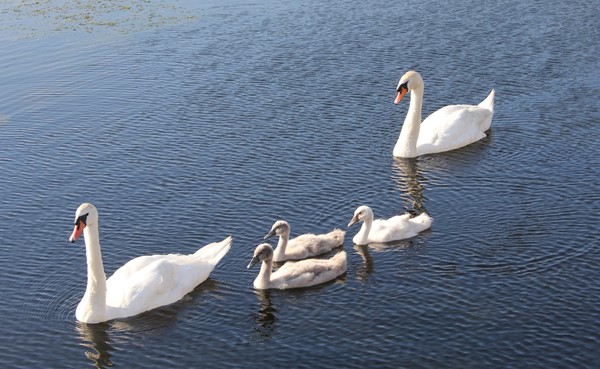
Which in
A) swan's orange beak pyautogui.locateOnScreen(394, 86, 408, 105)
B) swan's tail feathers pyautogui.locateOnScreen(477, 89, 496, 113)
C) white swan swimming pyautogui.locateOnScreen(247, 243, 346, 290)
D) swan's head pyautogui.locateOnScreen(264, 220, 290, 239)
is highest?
swan's orange beak pyautogui.locateOnScreen(394, 86, 408, 105)

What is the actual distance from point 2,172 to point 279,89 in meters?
10.7

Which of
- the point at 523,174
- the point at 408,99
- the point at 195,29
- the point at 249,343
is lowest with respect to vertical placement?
the point at 249,343

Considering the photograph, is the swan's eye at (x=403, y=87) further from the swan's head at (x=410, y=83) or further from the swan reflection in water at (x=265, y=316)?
the swan reflection in water at (x=265, y=316)

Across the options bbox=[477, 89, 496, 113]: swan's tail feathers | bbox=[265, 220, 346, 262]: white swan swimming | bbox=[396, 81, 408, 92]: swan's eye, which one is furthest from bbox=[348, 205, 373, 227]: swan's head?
bbox=[477, 89, 496, 113]: swan's tail feathers

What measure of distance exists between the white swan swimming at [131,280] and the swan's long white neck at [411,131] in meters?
9.43

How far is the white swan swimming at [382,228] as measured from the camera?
89.5ft

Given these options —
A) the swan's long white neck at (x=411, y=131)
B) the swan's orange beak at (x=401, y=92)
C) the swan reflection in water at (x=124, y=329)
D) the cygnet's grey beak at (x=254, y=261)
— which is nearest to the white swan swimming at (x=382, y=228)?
the cygnet's grey beak at (x=254, y=261)

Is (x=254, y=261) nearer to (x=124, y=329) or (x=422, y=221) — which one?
(x=124, y=329)

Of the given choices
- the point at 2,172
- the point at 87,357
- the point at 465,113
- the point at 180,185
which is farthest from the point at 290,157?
the point at 87,357

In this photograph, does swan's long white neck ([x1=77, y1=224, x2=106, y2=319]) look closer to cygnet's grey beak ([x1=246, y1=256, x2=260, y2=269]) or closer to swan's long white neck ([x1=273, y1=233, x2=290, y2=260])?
cygnet's grey beak ([x1=246, y1=256, x2=260, y2=269])

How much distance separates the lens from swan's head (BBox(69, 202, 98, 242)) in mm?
24391

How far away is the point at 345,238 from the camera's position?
28.1 meters

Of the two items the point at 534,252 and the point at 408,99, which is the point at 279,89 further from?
the point at 534,252

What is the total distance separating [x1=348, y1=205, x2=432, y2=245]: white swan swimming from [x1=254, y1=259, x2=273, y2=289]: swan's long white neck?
3161mm
